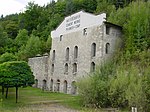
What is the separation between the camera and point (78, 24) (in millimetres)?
40031

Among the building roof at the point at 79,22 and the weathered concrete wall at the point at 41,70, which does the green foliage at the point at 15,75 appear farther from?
the weathered concrete wall at the point at 41,70

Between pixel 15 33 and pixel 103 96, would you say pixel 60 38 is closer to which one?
pixel 103 96

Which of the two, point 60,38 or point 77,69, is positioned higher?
point 60,38

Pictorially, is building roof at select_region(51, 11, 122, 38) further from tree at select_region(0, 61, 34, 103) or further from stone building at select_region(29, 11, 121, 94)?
tree at select_region(0, 61, 34, 103)

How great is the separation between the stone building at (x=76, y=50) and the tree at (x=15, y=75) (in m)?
7.26

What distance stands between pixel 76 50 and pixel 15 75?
1415 cm

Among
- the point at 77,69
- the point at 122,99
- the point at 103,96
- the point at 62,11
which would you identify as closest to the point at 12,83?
the point at 103,96

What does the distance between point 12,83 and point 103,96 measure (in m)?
8.86

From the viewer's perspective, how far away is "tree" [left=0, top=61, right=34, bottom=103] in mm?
28048

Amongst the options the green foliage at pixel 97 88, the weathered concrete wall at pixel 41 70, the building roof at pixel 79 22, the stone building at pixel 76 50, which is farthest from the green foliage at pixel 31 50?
the green foliage at pixel 97 88

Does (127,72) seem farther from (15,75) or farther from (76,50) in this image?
(76,50)

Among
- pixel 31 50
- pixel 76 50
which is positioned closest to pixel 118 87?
pixel 76 50

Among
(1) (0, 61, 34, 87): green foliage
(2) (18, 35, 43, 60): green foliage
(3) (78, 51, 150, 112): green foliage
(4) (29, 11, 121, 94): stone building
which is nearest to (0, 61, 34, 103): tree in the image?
(1) (0, 61, 34, 87): green foliage

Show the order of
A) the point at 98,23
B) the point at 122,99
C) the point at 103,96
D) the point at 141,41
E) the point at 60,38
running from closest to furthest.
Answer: the point at 122,99 → the point at 103,96 → the point at 141,41 → the point at 98,23 → the point at 60,38
